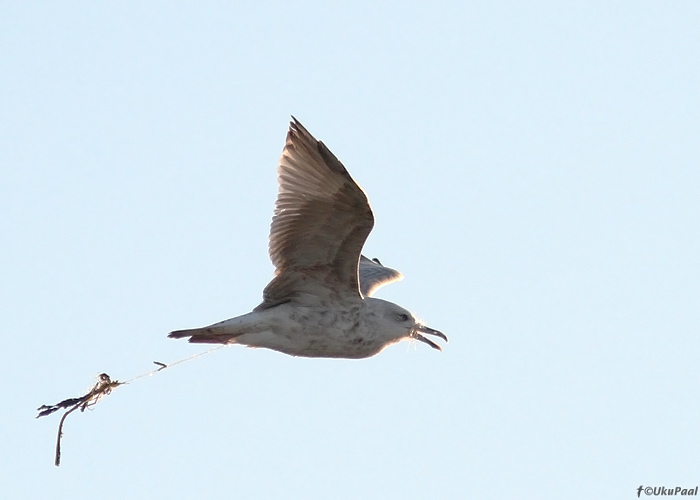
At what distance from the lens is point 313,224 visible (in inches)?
531

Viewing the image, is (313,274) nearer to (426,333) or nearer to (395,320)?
(395,320)

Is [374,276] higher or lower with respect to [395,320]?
higher

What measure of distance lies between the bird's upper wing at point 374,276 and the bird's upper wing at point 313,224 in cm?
235

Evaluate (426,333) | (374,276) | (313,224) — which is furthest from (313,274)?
(374,276)

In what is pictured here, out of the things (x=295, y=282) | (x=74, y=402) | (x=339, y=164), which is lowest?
(x=74, y=402)

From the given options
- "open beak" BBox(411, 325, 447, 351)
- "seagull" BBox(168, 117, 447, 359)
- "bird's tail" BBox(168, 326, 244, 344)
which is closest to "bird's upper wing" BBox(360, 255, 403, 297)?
"open beak" BBox(411, 325, 447, 351)

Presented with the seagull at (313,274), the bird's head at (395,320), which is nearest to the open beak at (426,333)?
the bird's head at (395,320)

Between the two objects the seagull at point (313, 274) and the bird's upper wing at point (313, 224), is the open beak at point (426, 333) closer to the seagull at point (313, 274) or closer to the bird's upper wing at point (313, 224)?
the seagull at point (313, 274)

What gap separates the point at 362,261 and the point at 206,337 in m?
5.26

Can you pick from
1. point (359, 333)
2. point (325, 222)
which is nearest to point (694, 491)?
point (359, 333)

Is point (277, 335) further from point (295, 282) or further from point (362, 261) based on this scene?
point (362, 261)

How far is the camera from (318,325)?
1366 centimetres

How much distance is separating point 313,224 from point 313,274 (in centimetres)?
63

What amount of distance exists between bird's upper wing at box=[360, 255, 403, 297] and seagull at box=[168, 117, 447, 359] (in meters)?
2.25
